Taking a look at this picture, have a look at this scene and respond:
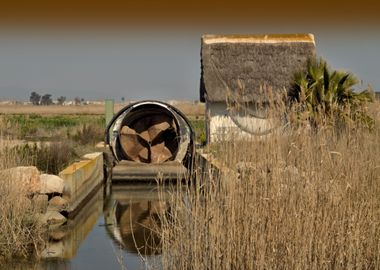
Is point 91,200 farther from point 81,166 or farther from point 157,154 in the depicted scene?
point 157,154

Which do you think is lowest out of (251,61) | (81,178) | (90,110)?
(90,110)

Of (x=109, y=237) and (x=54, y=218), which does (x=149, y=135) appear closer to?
(x=54, y=218)

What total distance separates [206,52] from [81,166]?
10551 mm

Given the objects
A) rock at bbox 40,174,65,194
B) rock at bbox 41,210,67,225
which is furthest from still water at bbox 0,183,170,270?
rock at bbox 40,174,65,194

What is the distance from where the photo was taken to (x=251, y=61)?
75.1 feet

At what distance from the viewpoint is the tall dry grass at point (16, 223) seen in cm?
888

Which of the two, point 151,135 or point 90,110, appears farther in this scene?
point 90,110

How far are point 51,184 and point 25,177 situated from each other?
0.80m

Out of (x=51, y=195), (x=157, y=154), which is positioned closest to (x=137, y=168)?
(x=157, y=154)

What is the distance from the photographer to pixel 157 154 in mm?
20219

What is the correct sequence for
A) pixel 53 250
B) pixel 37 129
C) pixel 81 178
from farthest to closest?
pixel 37 129 < pixel 81 178 < pixel 53 250

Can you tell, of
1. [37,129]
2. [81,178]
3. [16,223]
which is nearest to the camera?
[16,223]


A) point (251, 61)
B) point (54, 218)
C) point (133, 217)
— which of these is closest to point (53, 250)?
point (54, 218)

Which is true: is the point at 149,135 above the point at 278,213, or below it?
below
